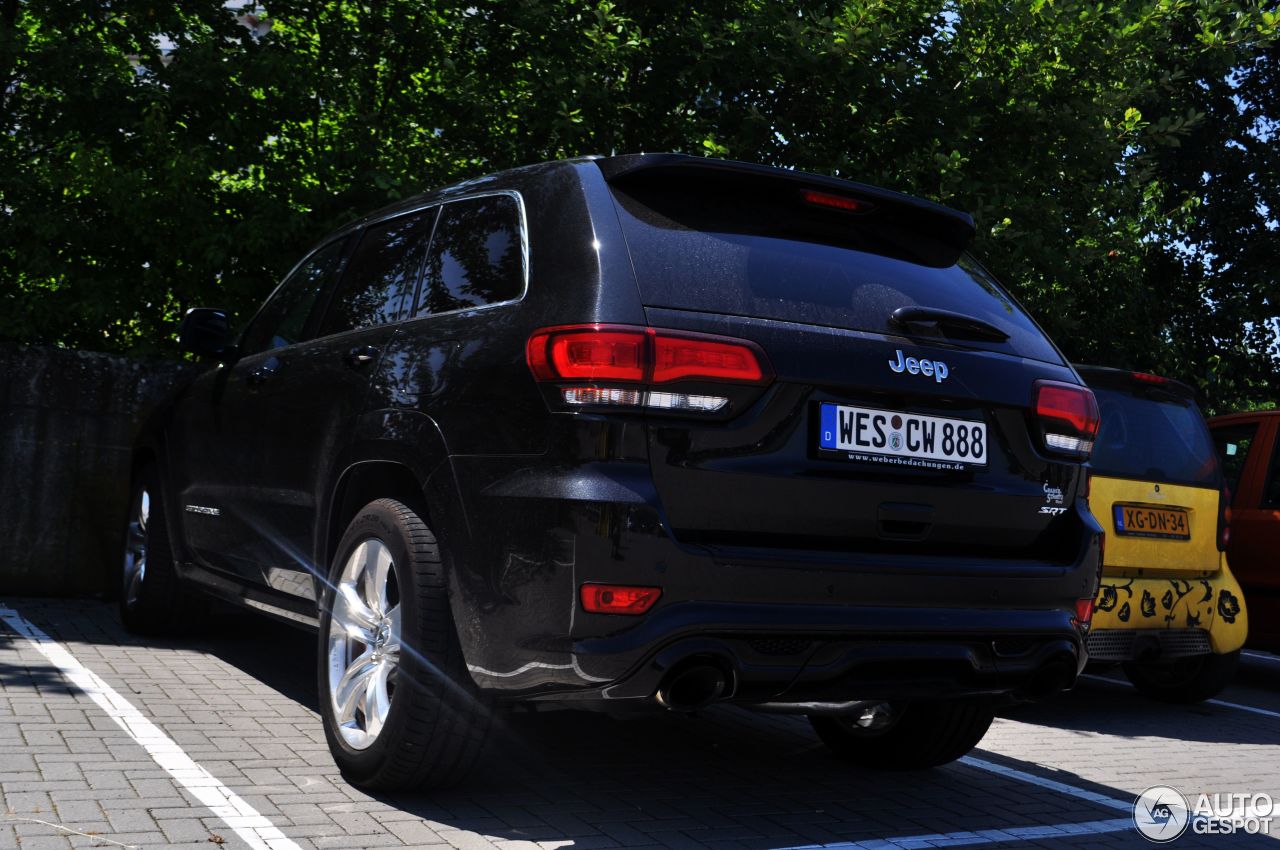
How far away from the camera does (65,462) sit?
8133 millimetres

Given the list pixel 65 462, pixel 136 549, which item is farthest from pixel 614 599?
pixel 65 462

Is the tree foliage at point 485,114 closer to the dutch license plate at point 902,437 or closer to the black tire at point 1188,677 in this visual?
the black tire at point 1188,677

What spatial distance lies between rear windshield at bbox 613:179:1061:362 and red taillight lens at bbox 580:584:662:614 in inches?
29.4

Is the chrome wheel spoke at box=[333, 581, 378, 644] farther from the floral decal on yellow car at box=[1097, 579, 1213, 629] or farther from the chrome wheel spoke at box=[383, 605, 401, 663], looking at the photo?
the floral decal on yellow car at box=[1097, 579, 1213, 629]

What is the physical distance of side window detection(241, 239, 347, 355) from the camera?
17.5 ft

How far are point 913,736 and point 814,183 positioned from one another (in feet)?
6.91

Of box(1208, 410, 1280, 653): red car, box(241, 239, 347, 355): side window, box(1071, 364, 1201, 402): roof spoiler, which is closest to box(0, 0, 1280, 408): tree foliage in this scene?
box(1208, 410, 1280, 653): red car

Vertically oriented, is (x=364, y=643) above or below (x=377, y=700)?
above

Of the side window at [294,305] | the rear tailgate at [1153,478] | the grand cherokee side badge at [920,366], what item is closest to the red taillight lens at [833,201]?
the grand cherokee side badge at [920,366]

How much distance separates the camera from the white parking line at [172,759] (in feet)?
12.1

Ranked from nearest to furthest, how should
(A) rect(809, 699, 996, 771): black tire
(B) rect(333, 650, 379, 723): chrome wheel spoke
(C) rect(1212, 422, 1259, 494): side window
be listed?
(B) rect(333, 650, 379, 723): chrome wheel spoke, (A) rect(809, 699, 996, 771): black tire, (C) rect(1212, 422, 1259, 494): side window

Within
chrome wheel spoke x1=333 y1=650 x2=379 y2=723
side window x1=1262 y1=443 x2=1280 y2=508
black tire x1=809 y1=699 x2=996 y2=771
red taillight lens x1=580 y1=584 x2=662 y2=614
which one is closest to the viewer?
red taillight lens x1=580 y1=584 x2=662 y2=614

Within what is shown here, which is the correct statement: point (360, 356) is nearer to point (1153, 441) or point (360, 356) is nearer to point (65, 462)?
point (1153, 441)

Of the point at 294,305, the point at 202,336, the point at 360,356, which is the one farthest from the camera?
the point at 202,336
